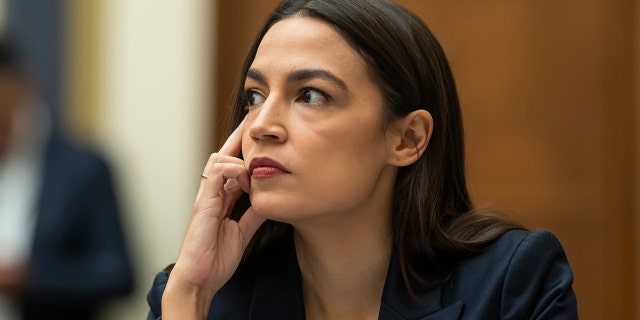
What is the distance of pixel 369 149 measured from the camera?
2.24 meters

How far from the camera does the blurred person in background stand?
356 centimetres

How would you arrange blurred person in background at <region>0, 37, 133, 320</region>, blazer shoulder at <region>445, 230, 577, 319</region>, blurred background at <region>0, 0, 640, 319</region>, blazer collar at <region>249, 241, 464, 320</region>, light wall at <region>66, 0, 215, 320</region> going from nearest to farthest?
blazer shoulder at <region>445, 230, 577, 319</region>
blazer collar at <region>249, 241, 464, 320</region>
blurred person in background at <region>0, 37, 133, 320</region>
blurred background at <region>0, 0, 640, 319</region>
light wall at <region>66, 0, 215, 320</region>

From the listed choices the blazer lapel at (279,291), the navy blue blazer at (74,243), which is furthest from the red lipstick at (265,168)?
the navy blue blazer at (74,243)

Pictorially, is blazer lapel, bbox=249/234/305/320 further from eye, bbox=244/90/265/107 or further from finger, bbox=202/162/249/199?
eye, bbox=244/90/265/107

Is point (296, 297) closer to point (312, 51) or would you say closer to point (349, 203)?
point (349, 203)

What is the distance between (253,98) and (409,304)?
54 centimetres

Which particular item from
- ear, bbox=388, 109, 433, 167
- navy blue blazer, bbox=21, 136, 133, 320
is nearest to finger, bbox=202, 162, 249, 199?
ear, bbox=388, 109, 433, 167

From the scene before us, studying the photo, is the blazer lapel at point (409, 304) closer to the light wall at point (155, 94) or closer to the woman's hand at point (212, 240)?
the woman's hand at point (212, 240)

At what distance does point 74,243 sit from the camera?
3.68 meters

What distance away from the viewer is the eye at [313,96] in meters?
2.19

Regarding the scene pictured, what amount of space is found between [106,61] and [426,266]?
2452 mm

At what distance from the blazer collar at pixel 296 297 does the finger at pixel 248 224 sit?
0.09 meters

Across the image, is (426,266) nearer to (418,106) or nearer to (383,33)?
(418,106)

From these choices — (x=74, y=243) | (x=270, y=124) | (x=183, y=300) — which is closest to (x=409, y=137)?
(x=270, y=124)
